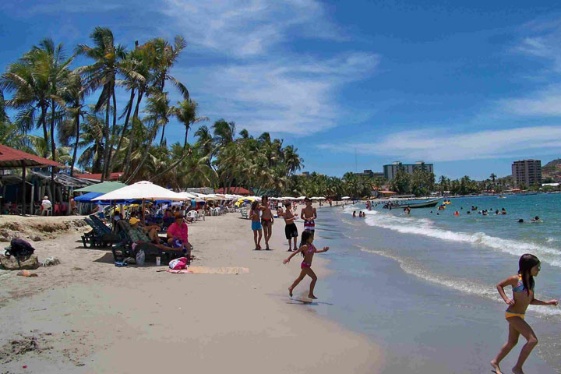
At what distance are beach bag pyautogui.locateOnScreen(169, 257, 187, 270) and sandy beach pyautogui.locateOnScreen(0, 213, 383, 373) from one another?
0.28 meters

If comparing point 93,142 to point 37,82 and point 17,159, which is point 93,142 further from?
point 17,159

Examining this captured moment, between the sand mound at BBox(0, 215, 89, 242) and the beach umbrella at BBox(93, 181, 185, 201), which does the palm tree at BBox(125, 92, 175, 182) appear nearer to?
the sand mound at BBox(0, 215, 89, 242)

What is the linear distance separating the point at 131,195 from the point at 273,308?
5878 millimetres

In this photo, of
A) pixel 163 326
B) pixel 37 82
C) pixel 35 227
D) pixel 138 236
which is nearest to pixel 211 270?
pixel 138 236

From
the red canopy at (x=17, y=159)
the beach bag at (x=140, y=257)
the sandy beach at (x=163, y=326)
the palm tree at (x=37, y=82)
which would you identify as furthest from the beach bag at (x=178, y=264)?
the palm tree at (x=37, y=82)

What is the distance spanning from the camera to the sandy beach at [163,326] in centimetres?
443

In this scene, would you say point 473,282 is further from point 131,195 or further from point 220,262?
point 131,195

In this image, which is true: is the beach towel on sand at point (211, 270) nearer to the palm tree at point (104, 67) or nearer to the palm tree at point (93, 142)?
the palm tree at point (104, 67)

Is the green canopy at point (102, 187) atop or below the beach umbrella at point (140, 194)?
atop

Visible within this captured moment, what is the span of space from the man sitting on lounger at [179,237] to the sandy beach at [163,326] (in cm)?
105

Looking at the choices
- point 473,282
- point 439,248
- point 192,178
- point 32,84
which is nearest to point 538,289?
point 473,282

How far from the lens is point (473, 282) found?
30.7 feet

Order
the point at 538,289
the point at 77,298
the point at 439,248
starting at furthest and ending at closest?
the point at 439,248 < the point at 538,289 < the point at 77,298

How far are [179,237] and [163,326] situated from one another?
5.05 meters
